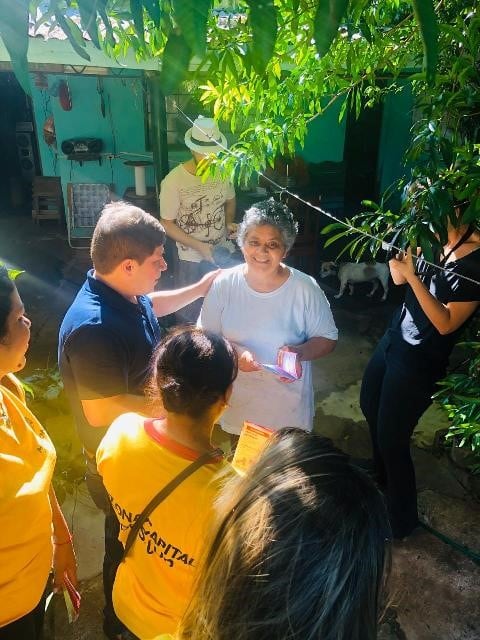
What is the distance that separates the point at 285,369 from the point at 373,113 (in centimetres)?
628

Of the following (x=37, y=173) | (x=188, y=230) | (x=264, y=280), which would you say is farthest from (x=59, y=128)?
(x=264, y=280)

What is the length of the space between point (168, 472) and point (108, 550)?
40.0 inches

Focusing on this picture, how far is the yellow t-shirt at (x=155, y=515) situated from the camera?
1.19 m

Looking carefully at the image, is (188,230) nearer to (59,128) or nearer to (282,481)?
(282,481)

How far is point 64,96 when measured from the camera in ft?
22.6

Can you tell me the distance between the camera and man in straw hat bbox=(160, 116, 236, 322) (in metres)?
3.80

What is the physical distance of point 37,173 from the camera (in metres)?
9.98

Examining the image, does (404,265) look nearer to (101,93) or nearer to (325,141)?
(325,141)

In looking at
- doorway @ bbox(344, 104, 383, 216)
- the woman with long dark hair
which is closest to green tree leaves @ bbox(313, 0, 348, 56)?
the woman with long dark hair

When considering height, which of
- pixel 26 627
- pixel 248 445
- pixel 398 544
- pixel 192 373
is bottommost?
pixel 398 544

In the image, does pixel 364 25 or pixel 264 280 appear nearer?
pixel 364 25

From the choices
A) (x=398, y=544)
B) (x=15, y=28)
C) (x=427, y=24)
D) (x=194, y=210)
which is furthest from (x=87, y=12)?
(x=194, y=210)

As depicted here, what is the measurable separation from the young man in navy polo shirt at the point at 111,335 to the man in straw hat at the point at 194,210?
1.91 m

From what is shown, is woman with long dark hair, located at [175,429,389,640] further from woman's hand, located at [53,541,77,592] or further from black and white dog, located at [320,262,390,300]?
black and white dog, located at [320,262,390,300]
